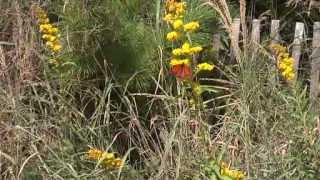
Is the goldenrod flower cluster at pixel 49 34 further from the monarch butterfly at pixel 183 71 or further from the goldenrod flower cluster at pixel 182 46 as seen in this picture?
the monarch butterfly at pixel 183 71

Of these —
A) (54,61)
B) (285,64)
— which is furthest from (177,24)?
(54,61)

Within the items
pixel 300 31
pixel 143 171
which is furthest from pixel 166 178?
pixel 300 31

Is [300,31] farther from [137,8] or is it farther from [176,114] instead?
[176,114]

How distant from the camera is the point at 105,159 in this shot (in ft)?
10.7

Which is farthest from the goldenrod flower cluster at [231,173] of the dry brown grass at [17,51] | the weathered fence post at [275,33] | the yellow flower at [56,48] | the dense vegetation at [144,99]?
the weathered fence post at [275,33]

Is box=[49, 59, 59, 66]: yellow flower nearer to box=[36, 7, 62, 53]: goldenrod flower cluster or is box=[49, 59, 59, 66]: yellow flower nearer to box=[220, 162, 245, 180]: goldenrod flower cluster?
box=[36, 7, 62, 53]: goldenrod flower cluster

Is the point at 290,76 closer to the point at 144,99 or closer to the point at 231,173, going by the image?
the point at 231,173

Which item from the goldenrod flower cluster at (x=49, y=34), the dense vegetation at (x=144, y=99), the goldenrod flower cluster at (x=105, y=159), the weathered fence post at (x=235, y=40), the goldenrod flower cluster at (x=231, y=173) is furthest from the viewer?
the goldenrod flower cluster at (x=49, y=34)

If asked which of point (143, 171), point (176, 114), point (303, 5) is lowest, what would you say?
point (143, 171)

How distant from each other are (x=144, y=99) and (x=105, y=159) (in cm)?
115

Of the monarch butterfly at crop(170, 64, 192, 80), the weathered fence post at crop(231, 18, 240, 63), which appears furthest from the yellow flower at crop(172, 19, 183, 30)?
the weathered fence post at crop(231, 18, 240, 63)

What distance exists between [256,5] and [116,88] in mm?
1970

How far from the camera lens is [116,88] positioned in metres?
4.24

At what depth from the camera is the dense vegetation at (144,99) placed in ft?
11.0
